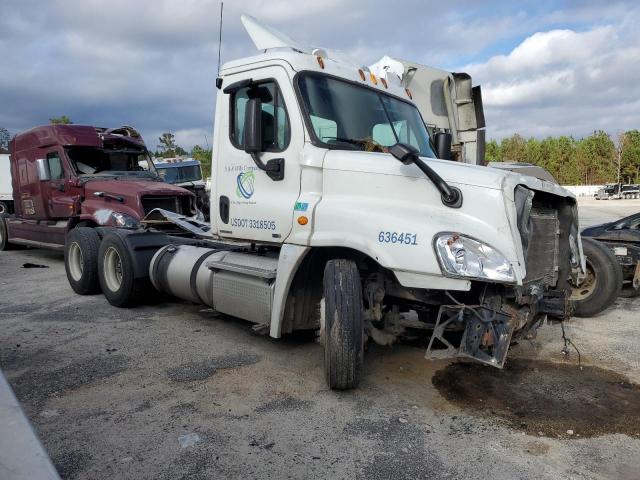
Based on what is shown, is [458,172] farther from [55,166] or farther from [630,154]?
[630,154]

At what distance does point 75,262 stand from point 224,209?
370 cm

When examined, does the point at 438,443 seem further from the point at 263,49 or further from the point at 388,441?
the point at 263,49

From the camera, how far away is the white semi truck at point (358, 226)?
347cm

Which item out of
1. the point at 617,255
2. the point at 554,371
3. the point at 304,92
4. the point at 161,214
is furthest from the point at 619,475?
the point at 161,214

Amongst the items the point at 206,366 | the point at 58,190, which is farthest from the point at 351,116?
the point at 58,190

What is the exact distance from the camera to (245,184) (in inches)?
188

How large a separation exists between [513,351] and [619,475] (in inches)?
85.9

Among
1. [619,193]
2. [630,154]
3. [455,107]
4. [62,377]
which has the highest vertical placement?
[630,154]

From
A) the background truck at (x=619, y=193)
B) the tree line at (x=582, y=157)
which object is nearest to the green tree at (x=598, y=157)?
the tree line at (x=582, y=157)

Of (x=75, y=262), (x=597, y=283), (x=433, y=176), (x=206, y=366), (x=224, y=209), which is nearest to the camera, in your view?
(x=433, y=176)

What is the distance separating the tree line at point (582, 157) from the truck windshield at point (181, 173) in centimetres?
4904

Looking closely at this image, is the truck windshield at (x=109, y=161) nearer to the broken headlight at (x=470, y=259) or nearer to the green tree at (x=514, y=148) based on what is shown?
the broken headlight at (x=470, y=259)

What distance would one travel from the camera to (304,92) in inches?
169

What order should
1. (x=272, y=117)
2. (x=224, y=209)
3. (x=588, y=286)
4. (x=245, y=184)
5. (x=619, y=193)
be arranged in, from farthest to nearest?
(x=619, y=193) < (x=588, y=286) < (x=224, y=209) < (x=245, y=184) < (x=272, y=117)
